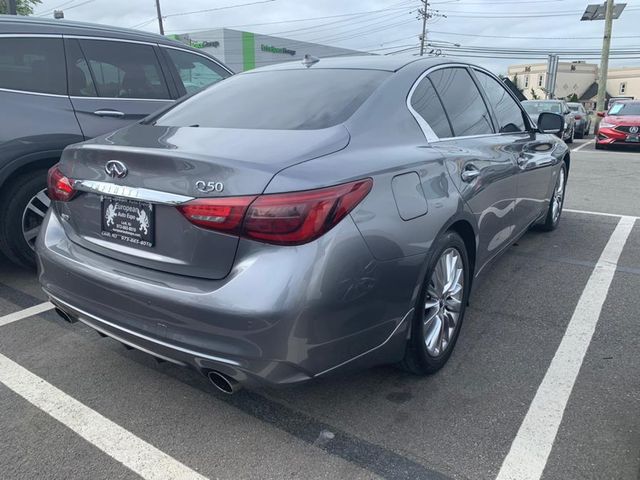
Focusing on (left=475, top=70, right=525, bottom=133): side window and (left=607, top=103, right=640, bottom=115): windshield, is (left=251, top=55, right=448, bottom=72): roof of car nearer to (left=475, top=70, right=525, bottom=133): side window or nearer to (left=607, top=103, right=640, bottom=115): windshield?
(left=475, top=70, right=525, bottom=133): side window

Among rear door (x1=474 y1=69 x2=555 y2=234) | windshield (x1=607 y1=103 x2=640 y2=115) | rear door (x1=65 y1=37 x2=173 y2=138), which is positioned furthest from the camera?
windshield (x1=607 y1=103 x2=640 y2=115)

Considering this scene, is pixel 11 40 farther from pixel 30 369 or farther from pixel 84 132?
pixel 30 369

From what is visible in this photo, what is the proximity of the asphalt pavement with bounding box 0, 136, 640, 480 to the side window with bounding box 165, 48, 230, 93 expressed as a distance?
2.64m

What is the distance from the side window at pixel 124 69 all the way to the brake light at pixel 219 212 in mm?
2953

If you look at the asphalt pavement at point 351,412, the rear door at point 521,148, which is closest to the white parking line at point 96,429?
the asphalt pavement at point 351,412

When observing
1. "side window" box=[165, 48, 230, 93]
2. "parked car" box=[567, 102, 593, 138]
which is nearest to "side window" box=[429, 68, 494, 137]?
"side window" box=[165, 48, 230, 93]

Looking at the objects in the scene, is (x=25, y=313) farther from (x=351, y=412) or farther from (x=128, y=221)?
(x=351, y=412)

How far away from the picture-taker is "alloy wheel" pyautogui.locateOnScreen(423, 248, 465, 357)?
2734 mm

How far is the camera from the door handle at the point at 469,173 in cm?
294

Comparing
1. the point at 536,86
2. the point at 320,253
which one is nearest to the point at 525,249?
the point at 320,253

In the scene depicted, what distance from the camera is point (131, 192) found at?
2.25 metres

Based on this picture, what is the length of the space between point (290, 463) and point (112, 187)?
1.39m

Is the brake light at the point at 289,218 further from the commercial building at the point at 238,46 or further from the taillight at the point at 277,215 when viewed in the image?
the commercial building at the point at 238,46

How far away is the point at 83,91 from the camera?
436 cm
